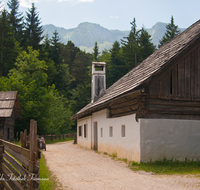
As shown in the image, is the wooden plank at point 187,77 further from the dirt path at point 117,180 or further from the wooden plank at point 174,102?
the dirt path at point 117,180

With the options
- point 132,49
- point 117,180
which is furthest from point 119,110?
point 132,49

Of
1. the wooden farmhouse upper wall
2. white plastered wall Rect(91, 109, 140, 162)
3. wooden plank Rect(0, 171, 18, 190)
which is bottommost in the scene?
wooden plank Rect(0, 171, 18, 190)

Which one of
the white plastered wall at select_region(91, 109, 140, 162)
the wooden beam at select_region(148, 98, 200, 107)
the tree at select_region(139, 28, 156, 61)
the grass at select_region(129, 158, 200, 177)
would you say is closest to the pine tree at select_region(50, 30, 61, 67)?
the tree at select_region(139, 28, 156, 61)

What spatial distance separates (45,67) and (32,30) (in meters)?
7.96

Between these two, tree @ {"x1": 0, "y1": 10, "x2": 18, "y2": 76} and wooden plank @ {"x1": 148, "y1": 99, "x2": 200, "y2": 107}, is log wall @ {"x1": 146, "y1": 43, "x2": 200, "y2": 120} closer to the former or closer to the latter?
wooden plank @ {"x1": 148, "y1": 99, "x2": 200, "y2": 107}

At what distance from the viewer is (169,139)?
9906 mm

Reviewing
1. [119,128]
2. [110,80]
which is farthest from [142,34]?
[119,128]

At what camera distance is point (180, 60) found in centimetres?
1043

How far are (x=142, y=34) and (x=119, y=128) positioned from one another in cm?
3639

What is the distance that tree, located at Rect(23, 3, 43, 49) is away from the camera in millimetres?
47953

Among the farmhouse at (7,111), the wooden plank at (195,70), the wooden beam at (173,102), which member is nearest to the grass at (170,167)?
the wooden beam at (173,102)

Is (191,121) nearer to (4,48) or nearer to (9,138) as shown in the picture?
(9,138)

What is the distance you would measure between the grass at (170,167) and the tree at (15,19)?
4488 cm

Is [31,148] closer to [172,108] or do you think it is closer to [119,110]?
[172,108]
